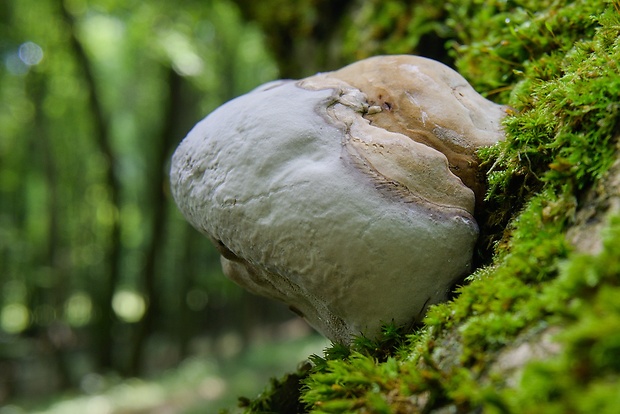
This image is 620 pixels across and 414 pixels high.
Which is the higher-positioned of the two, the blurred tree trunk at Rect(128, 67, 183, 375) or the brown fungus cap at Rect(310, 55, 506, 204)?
the brown fungus cap at Rect(310, 55, 506, 204)

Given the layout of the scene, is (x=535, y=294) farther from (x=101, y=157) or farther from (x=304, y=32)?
(x=101, y=157)

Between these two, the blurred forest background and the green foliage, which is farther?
the green foliage

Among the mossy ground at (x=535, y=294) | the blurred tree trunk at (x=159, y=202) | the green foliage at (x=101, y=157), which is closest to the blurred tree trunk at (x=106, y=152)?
the green foliage at (x=101, y=157)

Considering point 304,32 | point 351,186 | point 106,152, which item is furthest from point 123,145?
point 351,186

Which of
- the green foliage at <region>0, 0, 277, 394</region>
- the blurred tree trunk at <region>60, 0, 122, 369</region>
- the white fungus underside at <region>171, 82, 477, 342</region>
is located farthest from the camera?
the green foliage at <region>0, 0, 277, 394</region>

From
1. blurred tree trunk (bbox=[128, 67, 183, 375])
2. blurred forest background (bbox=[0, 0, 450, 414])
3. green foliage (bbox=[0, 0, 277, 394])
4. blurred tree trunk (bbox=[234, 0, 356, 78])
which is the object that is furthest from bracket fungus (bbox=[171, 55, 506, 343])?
blurred tree trunk (bbox=[128, 67, 183, 375])

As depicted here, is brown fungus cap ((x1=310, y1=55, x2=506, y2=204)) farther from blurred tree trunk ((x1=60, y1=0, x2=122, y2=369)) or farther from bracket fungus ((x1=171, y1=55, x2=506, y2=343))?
blurred tree trunk ((x1=60, y1=0, x2=122, y2=369))

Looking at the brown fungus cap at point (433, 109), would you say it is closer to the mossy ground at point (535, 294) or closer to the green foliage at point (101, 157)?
the mossy ground at point (535, 294)

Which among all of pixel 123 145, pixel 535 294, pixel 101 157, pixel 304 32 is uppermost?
pixel 304 32
